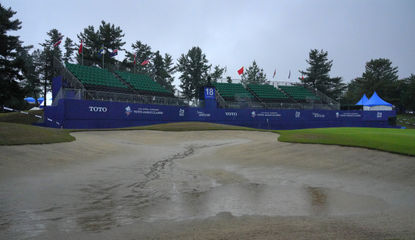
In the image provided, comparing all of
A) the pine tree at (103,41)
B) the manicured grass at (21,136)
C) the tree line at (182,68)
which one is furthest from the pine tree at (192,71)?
the manicured grass at (21,136)

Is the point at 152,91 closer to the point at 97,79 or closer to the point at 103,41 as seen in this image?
the point at 97,79

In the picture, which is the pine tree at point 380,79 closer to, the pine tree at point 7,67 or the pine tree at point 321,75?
the pine tree at point 321,75

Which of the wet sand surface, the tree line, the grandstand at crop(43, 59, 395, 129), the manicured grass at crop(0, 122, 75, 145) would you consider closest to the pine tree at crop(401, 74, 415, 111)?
the tree line

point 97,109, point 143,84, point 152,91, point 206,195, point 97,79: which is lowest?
point 206,195

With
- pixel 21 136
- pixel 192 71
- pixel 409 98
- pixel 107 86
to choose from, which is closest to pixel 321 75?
pixel 409 98

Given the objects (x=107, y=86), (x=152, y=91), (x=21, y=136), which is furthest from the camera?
(x=152, y=91)

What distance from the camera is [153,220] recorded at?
4551 mm

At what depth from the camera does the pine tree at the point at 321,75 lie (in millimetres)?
66188

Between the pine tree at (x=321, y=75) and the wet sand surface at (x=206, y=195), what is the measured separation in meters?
59.7

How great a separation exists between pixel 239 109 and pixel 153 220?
31341 millimetres

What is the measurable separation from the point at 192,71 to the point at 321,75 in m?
30.0

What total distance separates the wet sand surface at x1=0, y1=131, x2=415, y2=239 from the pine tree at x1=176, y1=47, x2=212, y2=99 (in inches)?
2089

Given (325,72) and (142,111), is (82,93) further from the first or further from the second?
(325,72)

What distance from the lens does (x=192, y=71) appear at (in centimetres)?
6438
